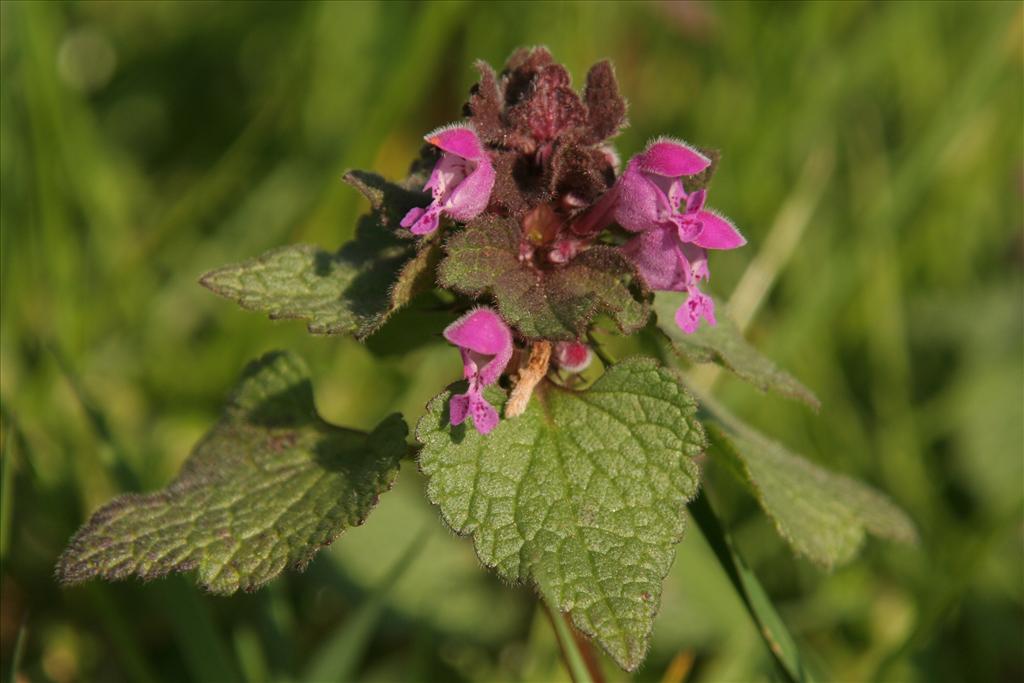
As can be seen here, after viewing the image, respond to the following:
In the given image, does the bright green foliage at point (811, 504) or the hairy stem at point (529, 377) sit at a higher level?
the hairy stem at point (529, 377)

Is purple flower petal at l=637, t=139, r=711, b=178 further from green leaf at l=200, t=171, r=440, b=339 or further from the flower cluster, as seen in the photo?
green leaf at l=200, t=171, r=440, b=339

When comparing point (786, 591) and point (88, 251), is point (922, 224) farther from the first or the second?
point (88, 251)

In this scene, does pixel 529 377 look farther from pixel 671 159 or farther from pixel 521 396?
pixel 671 159

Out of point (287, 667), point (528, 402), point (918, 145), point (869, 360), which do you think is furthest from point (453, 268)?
point (918, 145)

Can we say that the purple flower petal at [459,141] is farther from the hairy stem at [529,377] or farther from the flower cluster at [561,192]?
the hairy stem at [529,377]

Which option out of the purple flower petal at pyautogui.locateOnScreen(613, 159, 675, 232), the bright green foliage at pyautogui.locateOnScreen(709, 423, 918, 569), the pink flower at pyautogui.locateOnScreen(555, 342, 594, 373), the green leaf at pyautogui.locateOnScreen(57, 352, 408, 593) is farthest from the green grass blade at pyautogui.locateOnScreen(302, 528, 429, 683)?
the purple flower petal at pyautogui.locateOnScreen(613, 159, 675, 232)

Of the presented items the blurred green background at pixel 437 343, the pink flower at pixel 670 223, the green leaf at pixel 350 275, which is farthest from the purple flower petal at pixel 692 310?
the blurred green background at pixel 437 343
